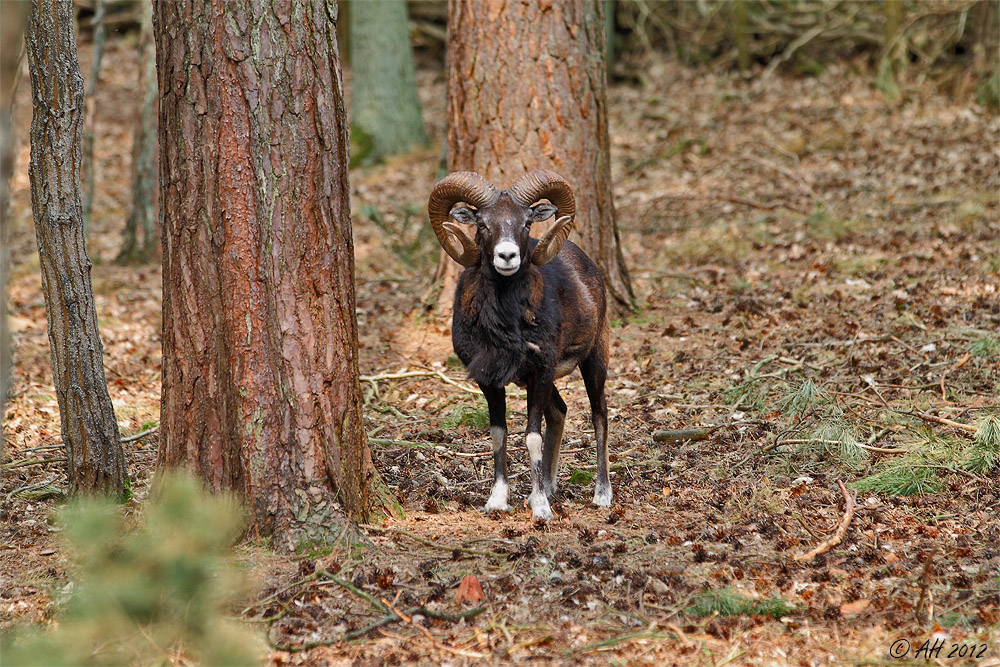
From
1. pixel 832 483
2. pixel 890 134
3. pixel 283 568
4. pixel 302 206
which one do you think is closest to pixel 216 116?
pixel 302 206

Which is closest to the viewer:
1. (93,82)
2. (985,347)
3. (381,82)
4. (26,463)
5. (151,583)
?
(151,583)

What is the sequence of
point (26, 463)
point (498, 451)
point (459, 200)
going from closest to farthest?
point (498, 451) → point (459, 200) → point (26, 463)

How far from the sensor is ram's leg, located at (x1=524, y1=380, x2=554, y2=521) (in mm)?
6016

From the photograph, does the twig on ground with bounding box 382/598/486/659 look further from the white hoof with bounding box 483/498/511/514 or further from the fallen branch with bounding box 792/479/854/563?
the fallen branch with bounding box 792/479/854/563

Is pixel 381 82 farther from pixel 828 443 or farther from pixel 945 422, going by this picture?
pixel 945 422

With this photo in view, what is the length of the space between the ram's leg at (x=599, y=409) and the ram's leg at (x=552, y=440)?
239 mm

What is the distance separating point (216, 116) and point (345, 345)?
1.37 m

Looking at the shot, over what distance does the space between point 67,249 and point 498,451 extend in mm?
2859

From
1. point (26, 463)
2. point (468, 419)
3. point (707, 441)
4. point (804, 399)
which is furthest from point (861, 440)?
point (26, 463)

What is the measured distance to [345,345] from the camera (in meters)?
5.30

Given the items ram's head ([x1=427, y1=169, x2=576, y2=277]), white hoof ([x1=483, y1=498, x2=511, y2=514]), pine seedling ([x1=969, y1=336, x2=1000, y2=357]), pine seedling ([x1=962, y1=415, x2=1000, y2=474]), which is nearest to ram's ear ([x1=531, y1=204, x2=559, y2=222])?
ram's head ([x1=427, y1=169, x2=576, y2=277])

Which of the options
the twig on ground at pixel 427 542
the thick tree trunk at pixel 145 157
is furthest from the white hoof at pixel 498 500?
the thick tree trunk at pixel 145 157

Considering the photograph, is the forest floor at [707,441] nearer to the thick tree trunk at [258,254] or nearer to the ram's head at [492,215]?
the thick tree trunk at [258,254]

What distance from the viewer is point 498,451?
622 centimetres
